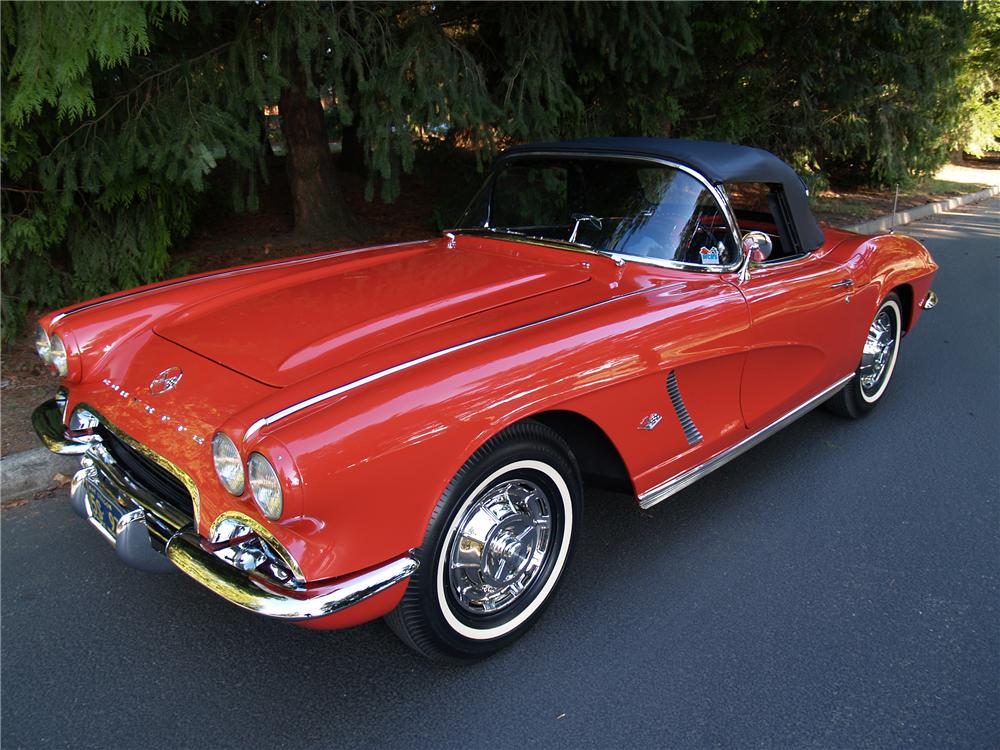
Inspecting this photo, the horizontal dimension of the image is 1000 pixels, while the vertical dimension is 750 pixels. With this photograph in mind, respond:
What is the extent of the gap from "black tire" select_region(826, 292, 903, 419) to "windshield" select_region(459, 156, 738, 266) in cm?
151

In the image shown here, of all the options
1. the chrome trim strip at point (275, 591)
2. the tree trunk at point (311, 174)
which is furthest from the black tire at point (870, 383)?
the tree trunk at point (311, 174)

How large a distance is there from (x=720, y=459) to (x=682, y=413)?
1.32 ft

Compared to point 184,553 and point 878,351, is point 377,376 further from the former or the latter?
point 878,351

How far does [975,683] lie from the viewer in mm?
2367

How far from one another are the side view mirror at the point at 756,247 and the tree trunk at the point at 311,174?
16.0ft

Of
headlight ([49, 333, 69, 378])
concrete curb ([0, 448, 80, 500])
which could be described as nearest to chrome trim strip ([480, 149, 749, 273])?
headlight ([49, 333, 69, 378])

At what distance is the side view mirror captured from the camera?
3.24 meters

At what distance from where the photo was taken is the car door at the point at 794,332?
3174 millimetres

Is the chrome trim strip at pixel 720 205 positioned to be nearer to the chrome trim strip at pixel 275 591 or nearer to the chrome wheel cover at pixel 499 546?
the chrome wheel cover at pixel 499 546

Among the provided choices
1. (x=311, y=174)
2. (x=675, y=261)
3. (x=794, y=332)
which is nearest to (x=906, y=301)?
(x=794, y=332)

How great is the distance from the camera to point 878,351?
172 inches

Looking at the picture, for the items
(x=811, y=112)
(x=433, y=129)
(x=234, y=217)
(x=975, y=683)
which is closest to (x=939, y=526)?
(x=975, y=683)

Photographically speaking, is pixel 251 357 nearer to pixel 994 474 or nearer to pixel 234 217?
pixel 994 474

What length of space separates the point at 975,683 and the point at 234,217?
733 cm
